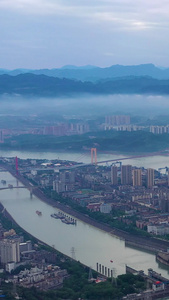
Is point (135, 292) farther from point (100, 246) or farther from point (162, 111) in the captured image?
point (162, 111)

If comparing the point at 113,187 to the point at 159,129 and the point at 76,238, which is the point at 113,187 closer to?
the point at 76,238

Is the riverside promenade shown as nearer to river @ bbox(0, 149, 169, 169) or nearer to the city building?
river @ bbox(0, 149, 169, 169)

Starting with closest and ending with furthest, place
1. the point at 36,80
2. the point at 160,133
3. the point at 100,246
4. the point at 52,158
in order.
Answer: the point at 100,246, the point at 52,158, the point at 160,133, the point at 36,80

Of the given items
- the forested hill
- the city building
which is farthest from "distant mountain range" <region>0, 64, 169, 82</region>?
the city building

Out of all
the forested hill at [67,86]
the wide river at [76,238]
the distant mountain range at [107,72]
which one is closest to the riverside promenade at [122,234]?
the wide river at [76,238]

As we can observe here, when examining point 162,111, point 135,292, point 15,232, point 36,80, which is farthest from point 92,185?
point 36,80

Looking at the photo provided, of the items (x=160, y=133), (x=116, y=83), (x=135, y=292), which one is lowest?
(x=135, y=292)
